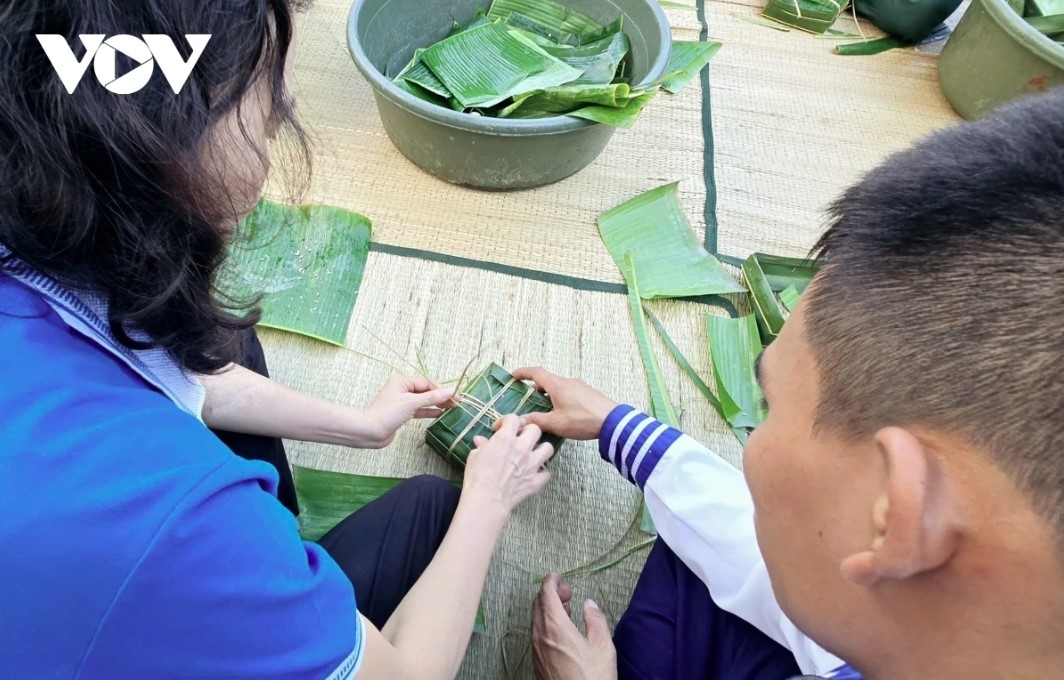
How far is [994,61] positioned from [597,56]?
3.14 feet

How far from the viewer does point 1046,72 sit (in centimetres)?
154

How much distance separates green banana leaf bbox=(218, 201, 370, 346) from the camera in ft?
4.23

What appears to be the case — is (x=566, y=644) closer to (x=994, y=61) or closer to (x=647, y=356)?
(x=647, y=356)

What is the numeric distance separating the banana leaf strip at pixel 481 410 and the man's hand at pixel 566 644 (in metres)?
0.24

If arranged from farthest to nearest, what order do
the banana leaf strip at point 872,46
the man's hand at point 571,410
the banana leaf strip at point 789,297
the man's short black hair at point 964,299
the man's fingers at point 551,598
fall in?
the banana leaf strip at point 872,46
the banana leaf strip at point 789,297
the man's hand at point 571,410
the man's fingers at point 551,598
the man's short black hair at point 964,299

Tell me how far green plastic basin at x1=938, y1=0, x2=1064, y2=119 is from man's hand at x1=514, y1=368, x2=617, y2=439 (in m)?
1.06


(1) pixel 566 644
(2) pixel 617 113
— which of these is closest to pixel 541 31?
(2) pixel 617 113

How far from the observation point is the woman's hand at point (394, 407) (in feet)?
3.34

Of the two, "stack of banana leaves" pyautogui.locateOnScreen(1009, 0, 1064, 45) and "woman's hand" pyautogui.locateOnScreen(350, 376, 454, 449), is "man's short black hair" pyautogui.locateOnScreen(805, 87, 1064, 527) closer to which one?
"woman's hand" pyautogui.locateOnScreen(350, 376, 454, 449)

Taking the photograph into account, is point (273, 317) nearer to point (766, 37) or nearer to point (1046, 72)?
point (766, 37)

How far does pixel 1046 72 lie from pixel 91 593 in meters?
1.92

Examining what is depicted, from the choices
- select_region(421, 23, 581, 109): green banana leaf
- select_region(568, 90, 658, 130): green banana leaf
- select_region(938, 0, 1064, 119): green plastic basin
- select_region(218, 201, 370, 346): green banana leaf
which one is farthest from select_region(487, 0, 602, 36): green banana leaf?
select_region(938, 0, 1064, 119): green plastic basin

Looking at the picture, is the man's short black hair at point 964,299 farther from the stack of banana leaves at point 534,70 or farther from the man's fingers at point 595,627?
the stack of banana leaves at point 534,70

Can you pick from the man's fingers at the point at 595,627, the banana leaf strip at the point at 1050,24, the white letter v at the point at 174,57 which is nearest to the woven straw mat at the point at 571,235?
the man's fingers at the point at 595,627
